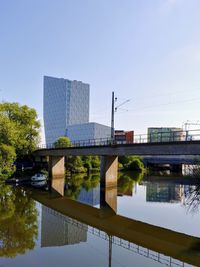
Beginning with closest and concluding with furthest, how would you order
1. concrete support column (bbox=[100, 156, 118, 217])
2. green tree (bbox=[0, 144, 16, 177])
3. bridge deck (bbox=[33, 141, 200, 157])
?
bridge deck (bbox=[33, 141, 200, 157]) → concrete support column (bbox=[100, 156, 118, 217]) → green tree (bbox=[0, 144, 16, 177])

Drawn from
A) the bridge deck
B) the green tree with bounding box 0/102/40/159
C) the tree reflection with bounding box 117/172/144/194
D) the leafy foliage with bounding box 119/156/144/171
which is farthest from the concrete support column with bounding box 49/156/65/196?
the leafy foliage with bounding box 119/156/144/171

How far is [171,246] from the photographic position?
21562 mm

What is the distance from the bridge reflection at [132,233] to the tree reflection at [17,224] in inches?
123

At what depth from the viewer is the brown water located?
1914 centimetres

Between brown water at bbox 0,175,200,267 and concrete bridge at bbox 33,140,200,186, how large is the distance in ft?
21.4

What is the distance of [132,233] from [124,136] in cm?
3212

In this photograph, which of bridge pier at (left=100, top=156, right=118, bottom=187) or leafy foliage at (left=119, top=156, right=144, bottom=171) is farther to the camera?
leafy foliage at (left=119, top=156, right=144, bottom=171)

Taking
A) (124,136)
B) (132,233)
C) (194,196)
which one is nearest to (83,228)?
(132,233)

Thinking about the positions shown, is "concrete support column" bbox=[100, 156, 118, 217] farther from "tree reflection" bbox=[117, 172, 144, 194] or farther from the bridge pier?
"tree reflection" bbox=[117, 172, 144, 194]

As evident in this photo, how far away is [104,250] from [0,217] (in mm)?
12830

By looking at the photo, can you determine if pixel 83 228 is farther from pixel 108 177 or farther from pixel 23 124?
pixel 23 124

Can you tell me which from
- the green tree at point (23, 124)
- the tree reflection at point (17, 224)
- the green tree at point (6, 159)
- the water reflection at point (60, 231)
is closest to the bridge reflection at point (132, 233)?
the water reflection at point (60, 231)

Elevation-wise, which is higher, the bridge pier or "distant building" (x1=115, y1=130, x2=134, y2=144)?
"distant building" (x1=115, y1=130, x2=134, y2=144)

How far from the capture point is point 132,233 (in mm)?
25281
